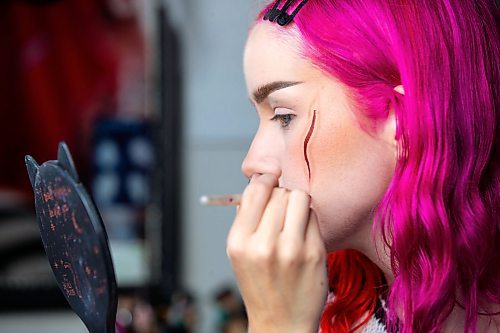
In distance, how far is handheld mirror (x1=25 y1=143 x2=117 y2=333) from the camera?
0.90 m

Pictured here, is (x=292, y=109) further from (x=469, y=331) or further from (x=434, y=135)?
(x=469, y=331)

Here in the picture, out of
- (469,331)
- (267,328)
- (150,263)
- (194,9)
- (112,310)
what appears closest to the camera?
(112,310)

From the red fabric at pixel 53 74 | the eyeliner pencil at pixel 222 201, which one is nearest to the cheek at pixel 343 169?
the eyeliner pencil at pixel 222 201

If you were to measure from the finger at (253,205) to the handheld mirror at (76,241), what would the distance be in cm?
20

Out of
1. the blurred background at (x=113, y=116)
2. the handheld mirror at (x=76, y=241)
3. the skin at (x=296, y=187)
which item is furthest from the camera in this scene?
the blurred background at (x=113, y=116)

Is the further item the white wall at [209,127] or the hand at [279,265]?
the white wall at [209,127]

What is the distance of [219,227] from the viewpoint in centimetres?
394

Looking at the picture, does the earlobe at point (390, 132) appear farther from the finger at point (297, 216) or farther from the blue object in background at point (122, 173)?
the blue object in background at point (122, 173)

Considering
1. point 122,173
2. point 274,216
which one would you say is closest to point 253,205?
point 274,216

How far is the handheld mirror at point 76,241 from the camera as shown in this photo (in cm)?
90

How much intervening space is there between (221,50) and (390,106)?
2.79m

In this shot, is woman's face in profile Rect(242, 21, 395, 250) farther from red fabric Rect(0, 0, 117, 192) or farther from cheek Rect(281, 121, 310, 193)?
red fabric Rect(0, 0, 117, 192)

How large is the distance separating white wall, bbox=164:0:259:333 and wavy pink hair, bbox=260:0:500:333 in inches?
104

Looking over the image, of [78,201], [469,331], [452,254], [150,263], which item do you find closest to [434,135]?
[452,254]
